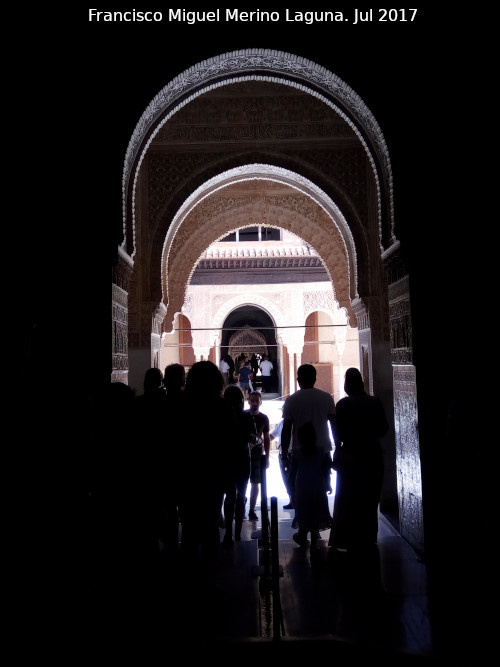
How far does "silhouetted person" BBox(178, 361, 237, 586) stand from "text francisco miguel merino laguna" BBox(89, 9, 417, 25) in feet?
7.67

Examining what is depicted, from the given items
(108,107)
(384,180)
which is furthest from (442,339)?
(108,107)

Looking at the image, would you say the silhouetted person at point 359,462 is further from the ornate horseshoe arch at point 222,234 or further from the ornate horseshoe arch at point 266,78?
the ornate horseshoe arch at point 222,234

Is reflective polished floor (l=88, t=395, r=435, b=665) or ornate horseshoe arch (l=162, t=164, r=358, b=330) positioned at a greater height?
ornate horseshoe arch (l=162, t=164, r=358, b=330)

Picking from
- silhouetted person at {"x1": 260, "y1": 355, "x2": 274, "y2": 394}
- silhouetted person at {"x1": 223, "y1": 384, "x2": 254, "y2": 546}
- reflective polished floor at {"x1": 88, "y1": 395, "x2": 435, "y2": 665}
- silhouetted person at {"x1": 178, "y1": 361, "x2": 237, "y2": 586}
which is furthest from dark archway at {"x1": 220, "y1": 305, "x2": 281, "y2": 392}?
silhouetted person at {"x1": 178, "y1": 361, "x2": 237, "y2": 586}

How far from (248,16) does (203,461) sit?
2.87 metres

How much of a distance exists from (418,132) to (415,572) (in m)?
2.81

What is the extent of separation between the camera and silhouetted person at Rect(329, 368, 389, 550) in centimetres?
360

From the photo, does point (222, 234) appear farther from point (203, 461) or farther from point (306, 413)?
point (203, 461)

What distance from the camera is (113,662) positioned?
90.4 inches

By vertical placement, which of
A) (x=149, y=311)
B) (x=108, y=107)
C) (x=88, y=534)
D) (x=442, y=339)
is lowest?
(x=88, y=534)

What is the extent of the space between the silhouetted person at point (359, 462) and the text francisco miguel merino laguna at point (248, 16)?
2340 mm

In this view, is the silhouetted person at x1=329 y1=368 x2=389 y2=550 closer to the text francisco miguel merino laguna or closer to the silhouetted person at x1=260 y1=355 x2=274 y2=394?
the text francisco miguel merino laguna

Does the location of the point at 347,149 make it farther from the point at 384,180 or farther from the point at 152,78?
the point at 152,78

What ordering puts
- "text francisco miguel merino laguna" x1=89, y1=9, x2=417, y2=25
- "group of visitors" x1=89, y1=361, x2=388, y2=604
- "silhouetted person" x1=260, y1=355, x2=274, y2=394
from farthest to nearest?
"silhouetted person" x1=260, y1=355, x2=274, y2=394, "text francisco miguel merino laguna" x1=89, y1=9, x2=417, y2=25, "group of visitors" x1=89, y1=361, x2=388, y2=604
